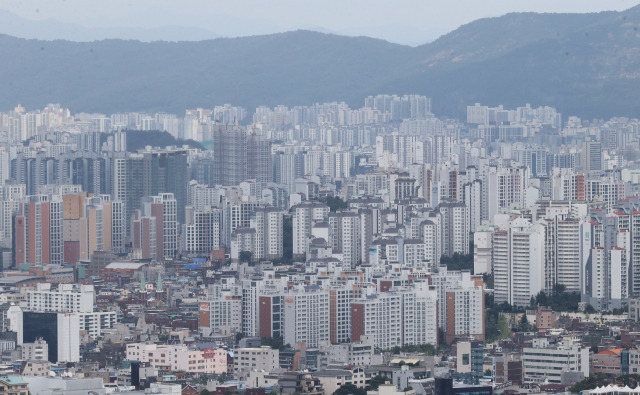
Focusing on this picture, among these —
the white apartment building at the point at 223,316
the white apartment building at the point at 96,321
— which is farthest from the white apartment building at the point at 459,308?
the white apartment building at the point at 96,321

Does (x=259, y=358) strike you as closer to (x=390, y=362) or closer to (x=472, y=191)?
(x=390, y=362)

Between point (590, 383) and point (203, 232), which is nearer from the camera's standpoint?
point (590, 383)

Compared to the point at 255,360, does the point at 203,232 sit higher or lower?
higher

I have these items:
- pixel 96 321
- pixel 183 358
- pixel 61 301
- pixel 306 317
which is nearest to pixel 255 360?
pixel 183 358

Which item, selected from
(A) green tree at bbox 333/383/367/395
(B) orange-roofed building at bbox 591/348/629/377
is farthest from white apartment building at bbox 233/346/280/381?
(B) orange-roofed building at bbox 591/348/629/377

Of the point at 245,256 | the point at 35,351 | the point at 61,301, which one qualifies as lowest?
the point at 35,351

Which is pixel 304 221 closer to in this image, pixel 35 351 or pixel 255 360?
pixel 35 351

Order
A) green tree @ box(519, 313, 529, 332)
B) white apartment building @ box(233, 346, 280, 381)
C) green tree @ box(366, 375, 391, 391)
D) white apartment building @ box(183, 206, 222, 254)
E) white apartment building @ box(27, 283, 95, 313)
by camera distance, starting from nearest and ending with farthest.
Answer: green tree @ box(366, 375, 391, 391), white apartment building @ box(233, 346, 280, 381), green tree @ box(519, 313, 529, 332), white apartment building @ box(27, 283, 95, 313), white apartment building @ box(183, 206, 222, 254)

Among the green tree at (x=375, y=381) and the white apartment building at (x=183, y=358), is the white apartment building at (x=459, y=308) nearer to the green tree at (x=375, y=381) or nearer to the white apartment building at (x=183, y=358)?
the white apartment building at (x=183, y=358)

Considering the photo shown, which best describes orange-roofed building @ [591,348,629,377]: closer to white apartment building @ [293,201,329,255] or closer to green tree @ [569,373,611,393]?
green tree @ [569,373,611,393]

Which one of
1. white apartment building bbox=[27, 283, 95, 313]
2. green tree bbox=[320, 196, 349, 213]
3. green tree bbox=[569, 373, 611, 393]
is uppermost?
green tree bbox=[320, 196, 349, 213]
